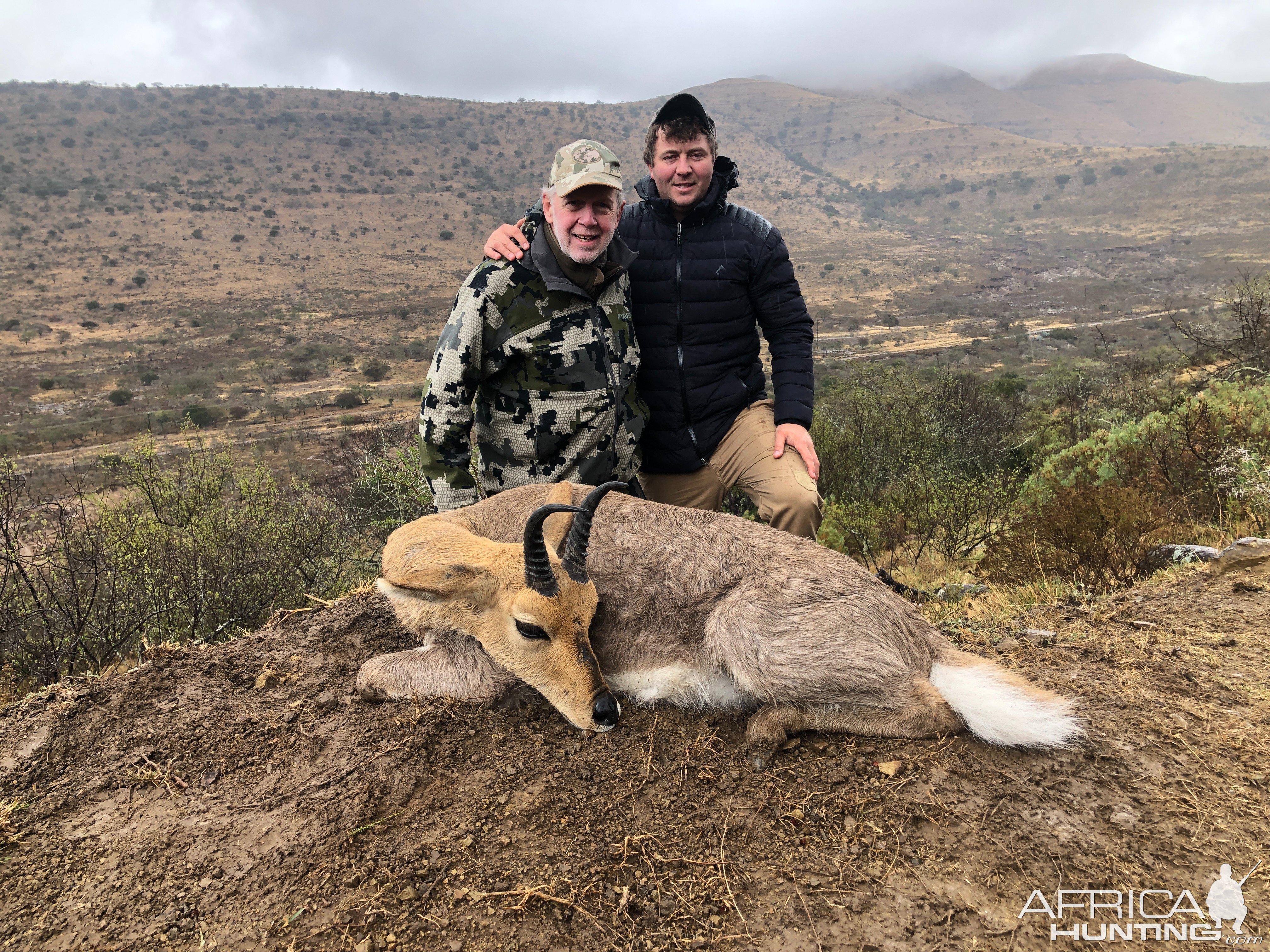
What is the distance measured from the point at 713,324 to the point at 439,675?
3.71m

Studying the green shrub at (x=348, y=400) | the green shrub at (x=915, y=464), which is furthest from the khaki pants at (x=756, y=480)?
the green shrub at (x=348, y=400)

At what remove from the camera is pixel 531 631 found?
3.79m

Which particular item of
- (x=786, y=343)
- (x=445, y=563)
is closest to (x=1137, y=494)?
(x=786, y=343)

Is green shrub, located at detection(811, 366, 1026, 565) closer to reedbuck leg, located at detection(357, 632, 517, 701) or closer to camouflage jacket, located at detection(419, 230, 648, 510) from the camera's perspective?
camouflage jacket, located at detection(419, 230, 648, 510)

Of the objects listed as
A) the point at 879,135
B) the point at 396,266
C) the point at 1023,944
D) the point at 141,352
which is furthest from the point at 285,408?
the point at 879,135

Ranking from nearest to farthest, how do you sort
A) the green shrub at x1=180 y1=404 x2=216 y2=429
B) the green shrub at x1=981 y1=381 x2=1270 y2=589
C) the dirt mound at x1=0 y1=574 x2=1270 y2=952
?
1. the dirt mound at x1=0 y1=574 x2=1270 y2=952
2. the green shrub at x1=981 y1=381 x2=1270 y2=589
3. the green shrub at x1=180 y1=404 x2=216 y2=429

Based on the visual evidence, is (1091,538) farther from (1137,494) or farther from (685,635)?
(685,635)

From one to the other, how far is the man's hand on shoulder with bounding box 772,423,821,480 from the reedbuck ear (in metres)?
2.76

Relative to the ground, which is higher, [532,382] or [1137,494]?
[532,382]

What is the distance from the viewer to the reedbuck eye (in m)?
3.76

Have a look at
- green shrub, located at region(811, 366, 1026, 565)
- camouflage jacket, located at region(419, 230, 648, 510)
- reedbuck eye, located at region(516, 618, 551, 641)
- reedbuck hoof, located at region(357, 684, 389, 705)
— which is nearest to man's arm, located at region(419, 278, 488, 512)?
camouflage jacket, located at region(419, 230, 648, 510)

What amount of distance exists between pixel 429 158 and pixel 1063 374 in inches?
5021

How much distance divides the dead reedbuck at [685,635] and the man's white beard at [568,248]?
1.87m

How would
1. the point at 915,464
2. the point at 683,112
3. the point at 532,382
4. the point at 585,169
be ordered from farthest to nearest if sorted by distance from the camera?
the point at 915,464 < the point at 683,112 < the point at 532,382 < the point at 585,169
